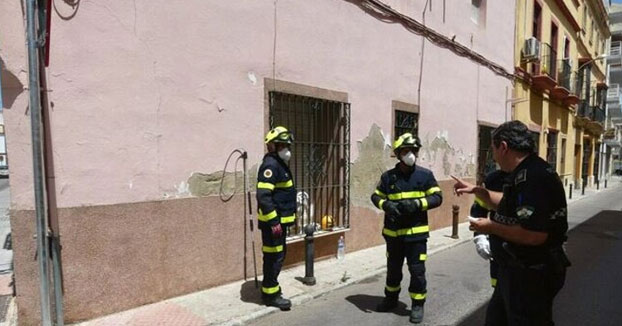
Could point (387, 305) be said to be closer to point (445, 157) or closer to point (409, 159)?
point (409, 159)

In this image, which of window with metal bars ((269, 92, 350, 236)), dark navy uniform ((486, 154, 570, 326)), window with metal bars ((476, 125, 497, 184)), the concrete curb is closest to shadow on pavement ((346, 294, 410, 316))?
the concrete curb

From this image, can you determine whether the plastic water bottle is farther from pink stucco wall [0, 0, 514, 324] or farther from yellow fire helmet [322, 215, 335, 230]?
pink stucco wall [0, 0, 514, 324]

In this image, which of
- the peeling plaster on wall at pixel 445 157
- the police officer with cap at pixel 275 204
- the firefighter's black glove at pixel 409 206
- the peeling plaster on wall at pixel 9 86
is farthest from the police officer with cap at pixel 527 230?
the peeling plaster on wall at pixel 445 157

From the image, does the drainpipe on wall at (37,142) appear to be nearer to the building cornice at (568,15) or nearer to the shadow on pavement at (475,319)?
the shadow on pavement at (475,319)

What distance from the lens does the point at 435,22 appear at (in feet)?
30.9

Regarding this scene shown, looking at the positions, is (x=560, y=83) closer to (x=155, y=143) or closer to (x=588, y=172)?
(x=588, y=172)

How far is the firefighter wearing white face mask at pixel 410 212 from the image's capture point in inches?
171

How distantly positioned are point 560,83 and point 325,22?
49.1 ft

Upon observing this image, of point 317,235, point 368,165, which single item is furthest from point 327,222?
point 368,165

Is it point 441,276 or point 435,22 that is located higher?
point 435,22

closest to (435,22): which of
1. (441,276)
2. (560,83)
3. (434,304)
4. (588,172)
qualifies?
(441,276)

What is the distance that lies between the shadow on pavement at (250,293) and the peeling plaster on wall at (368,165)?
2546mm

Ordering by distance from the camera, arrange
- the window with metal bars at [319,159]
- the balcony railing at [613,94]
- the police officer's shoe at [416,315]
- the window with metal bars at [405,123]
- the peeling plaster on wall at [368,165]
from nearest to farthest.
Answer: the police officer's shoe at [416,315] → the window with metal bars at [319,159] → the peeling plaster on wall at [368,165] → the window with metal bars at [405,123] → the balcony railing at [613,94]

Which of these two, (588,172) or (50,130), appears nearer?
(50,130)
